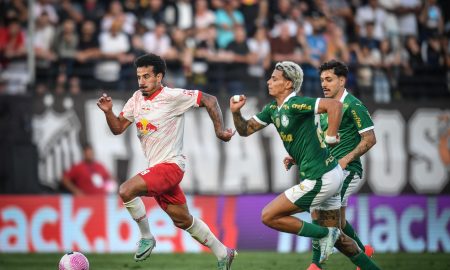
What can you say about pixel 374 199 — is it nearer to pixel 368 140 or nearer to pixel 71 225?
pixel 71 225

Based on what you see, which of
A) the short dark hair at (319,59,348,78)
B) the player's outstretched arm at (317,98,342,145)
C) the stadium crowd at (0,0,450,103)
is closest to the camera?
the player's outstretched arm at (317,98,342,145)

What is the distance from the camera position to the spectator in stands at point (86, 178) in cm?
2039

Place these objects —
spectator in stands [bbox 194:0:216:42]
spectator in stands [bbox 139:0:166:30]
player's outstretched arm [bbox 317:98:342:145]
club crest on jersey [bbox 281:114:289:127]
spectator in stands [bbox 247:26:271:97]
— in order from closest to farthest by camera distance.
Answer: player's outstretched arm [bbox 317:98:342:145]
club crest on jersey [bbox 281:114:289:127]
spectator in stands [bbox 247:26:271:97]
spectator in stands [bbox 194:0:216:42]
spectator in stands [bbox 139:0:166:30]

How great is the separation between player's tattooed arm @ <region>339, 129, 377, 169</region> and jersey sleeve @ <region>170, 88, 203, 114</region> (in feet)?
6.53

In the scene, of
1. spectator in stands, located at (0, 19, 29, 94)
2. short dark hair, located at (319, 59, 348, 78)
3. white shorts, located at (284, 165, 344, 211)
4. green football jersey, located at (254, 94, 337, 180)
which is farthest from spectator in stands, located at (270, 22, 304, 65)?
white shorts, located at (284, 165, 344, 211)

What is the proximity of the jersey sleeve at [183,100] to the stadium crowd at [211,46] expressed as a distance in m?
7.82

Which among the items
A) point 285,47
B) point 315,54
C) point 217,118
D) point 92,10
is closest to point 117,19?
point 92,10

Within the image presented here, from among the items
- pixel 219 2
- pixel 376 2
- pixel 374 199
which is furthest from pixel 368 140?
pixel 376 2

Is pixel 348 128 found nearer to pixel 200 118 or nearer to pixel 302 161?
pixel 302 161

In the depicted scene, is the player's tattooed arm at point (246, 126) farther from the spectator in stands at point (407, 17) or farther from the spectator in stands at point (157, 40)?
the spectator in stands at point (407, 17)

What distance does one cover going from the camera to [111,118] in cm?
1221

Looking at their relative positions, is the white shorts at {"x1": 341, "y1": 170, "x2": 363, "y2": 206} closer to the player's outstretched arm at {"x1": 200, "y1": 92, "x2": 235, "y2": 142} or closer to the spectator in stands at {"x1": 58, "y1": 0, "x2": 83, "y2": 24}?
the player's outstretched arm at {"x1": 200, "y1": 92, "x2": 235, "y2": 142}

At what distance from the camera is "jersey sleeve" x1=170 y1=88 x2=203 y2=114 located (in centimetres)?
1229

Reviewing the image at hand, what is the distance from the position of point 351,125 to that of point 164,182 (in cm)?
255
